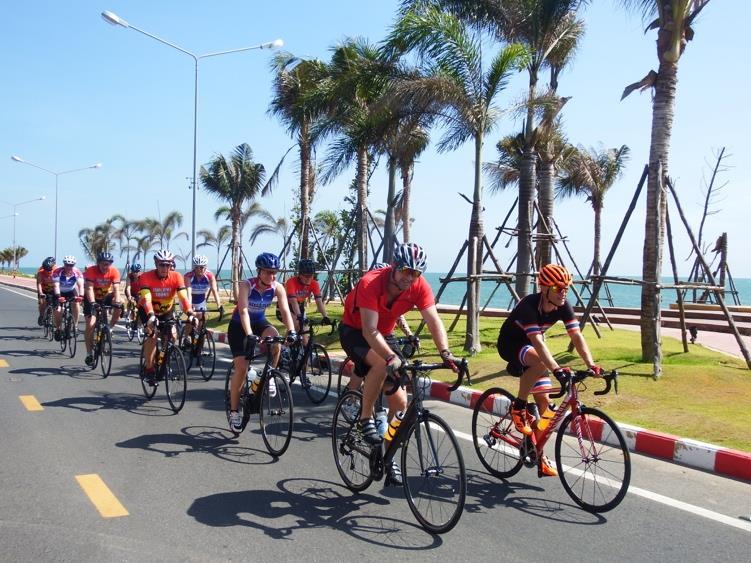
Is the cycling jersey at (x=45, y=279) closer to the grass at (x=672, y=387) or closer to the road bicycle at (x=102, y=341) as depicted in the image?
the road bicycle at (x=102, y=341)

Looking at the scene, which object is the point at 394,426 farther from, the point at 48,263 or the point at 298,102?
the point at 298,102

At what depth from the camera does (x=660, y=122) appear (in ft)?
38.1

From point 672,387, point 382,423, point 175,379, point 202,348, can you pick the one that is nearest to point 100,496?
point 382,423

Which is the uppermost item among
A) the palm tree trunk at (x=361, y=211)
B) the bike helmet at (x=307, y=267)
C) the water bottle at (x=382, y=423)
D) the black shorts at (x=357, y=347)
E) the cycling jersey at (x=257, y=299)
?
the palm tree trunk at (x=361, y=211)

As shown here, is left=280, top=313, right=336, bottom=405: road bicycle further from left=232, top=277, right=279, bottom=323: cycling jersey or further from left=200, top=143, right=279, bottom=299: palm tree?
left=200, top=143, right=279, bottom=299: palm tree

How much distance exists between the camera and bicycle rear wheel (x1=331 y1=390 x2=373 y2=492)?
5.62 metres

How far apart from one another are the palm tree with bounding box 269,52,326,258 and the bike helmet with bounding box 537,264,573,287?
16.2 m

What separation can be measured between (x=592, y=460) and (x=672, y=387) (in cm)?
492

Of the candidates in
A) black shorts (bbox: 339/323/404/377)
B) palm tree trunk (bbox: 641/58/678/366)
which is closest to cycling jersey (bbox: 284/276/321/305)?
black shorts (bbox: 339/323/404/377)

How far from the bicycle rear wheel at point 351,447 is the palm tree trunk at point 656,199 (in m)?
6.80

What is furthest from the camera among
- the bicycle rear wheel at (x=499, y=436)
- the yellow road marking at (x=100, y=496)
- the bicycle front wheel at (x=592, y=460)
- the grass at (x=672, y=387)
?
the grass at (x=672, y=387)

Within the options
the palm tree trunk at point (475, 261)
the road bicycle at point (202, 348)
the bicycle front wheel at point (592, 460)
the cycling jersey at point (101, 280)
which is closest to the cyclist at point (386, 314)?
the bicycle front wheel at point (592, 460)

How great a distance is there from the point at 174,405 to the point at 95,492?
3.23 m

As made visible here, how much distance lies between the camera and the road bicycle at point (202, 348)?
38.4ft
